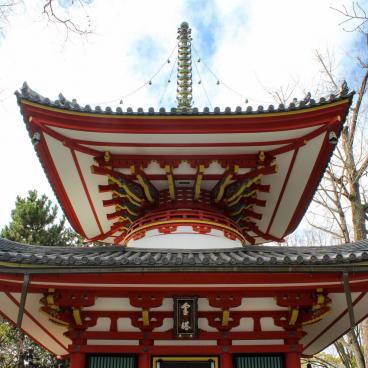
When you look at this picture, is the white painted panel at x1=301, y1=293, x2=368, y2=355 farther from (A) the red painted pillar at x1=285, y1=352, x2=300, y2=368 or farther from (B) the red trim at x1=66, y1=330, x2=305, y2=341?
(A) the red painted pillar at x1=285, y1=352, x2=300, y2=368

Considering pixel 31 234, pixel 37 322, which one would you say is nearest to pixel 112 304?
pixel 37 322

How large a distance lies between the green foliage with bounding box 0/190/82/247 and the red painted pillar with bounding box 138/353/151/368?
21.1 metres

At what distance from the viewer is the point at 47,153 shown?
8.66 m

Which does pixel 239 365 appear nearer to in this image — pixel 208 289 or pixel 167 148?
pixel 208 289

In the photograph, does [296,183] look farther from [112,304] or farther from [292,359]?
[112,304]

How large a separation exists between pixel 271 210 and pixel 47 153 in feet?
18.1

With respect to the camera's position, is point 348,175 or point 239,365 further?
point 348,175

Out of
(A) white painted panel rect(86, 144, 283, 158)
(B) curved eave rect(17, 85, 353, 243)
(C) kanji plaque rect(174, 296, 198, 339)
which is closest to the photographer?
(C) kanji plaque rect(174, 296, 198, 339)

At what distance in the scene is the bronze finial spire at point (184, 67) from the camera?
43.9ft

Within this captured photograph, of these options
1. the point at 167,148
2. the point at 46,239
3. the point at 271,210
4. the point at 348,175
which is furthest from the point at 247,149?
the point at 46,239

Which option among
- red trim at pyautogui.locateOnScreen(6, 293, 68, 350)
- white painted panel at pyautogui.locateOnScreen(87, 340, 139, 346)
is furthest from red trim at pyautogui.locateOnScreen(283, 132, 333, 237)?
red trim at pyautogui.locateOnScreen(6, 293, 68, 350)

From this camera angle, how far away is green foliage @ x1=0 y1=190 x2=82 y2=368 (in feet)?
83.0

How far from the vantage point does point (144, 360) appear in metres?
6.92

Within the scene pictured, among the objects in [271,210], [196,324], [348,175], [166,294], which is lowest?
[196,324]
